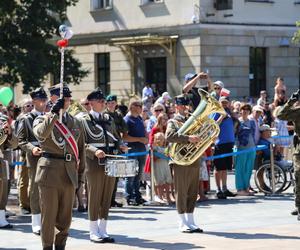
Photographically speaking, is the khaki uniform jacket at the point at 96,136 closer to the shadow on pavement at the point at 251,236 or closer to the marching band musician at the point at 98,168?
the marching band musician at the point at 98,168

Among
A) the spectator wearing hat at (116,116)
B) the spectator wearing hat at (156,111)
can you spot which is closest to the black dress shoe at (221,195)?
the spectator wearing hat at (156,111)

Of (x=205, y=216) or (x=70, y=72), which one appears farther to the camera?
(x=70, y=72)

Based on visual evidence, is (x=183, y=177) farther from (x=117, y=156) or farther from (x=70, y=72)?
(x=70, y=72)

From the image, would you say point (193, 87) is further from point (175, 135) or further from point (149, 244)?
point (149, 244)

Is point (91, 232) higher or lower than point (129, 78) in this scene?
lower

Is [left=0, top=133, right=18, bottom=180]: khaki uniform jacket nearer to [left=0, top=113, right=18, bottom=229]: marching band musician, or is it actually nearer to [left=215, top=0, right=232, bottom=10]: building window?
[left=0, top=113, right=18, bottom=229]: marching band musician

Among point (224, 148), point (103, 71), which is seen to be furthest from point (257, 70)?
point (224, 148)

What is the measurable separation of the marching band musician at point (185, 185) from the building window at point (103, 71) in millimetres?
26884

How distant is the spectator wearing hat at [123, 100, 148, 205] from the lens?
55.8 feet

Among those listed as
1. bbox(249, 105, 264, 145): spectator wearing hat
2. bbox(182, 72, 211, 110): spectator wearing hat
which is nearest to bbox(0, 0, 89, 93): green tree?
bbox(249, 105, 264, 145): spectator wearing hat

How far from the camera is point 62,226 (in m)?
11.1

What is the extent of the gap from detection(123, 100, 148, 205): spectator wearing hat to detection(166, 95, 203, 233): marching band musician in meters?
3.42

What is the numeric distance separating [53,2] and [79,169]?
22920 millimetres

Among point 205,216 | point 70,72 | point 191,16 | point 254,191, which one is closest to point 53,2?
point 70,72
